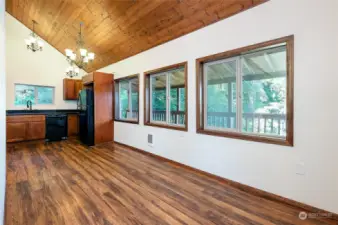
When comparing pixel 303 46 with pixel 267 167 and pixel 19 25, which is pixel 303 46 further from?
pixel 19 25

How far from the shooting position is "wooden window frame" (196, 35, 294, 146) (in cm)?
212

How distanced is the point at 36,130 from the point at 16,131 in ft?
1.61

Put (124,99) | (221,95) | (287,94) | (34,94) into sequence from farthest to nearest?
(34,94) < (124,99) < (221,95) < (287,94)

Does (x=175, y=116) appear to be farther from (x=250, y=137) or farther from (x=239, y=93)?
(x=250, y=137)

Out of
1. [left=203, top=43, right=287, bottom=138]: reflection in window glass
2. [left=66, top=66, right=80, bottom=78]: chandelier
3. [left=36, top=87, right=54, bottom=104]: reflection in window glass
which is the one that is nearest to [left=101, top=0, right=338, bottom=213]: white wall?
[left=203, top=43, right=287, bottom=138]: reflection in window glass

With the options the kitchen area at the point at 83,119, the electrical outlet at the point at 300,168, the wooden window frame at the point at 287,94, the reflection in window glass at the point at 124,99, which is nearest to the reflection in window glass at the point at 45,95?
the kitchen area at the point at 83,119

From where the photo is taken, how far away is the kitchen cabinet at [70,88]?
22.0ft

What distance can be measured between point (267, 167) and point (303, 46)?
1.55m

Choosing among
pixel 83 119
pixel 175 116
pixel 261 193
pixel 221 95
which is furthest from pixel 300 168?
pixel 83 119

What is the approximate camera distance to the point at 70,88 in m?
6.76

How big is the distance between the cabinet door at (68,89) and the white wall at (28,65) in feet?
0.61

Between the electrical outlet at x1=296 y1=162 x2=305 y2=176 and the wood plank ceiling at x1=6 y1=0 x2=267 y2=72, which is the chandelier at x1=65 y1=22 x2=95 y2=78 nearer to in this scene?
the wood plank ceiling at x1=6 y1=0 x2=267 y2=72

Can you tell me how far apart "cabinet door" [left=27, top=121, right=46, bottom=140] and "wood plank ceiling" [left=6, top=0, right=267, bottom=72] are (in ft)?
9.15

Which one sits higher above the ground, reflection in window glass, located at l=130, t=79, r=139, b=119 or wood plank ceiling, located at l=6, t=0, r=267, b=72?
wood plank ceiling, located at l=6, t=0, r=267, b=72
